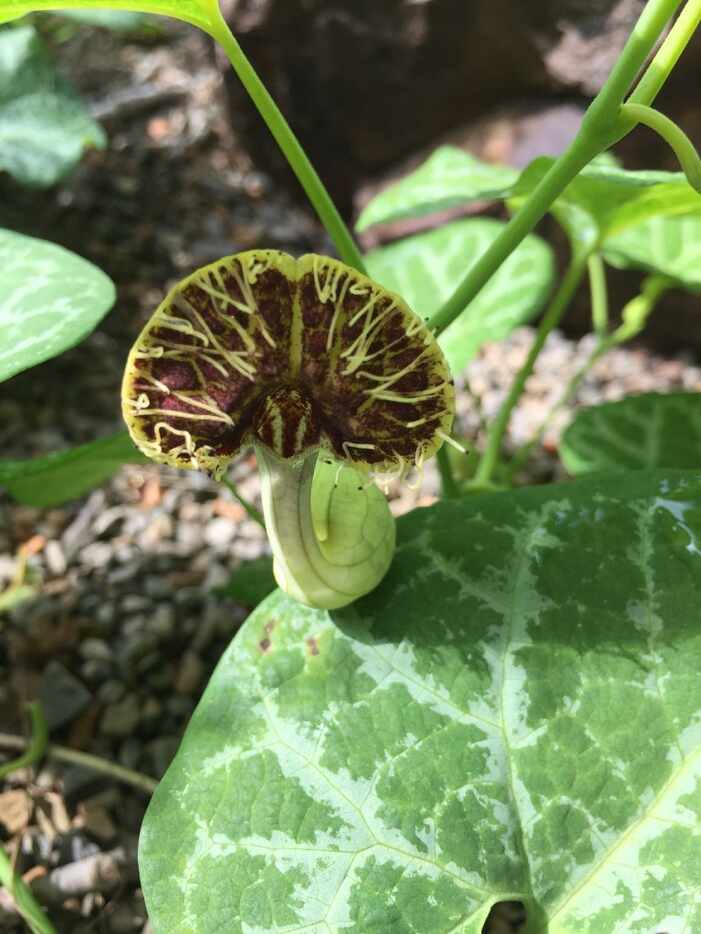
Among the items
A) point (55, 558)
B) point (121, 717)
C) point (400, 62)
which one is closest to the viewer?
point (121, 717)

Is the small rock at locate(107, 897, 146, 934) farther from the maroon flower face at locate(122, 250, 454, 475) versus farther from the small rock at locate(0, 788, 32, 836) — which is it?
the maroon flower face at locate(122, 250, 454, 475)

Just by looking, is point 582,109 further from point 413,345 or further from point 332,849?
point 332,849

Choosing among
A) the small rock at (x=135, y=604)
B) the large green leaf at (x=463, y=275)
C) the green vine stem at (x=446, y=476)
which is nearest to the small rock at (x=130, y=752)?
the small rock at (x=135, y=604)

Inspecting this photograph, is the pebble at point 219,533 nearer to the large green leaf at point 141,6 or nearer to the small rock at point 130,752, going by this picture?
the small rock at point 130,752

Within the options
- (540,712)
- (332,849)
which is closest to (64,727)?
(332,849)

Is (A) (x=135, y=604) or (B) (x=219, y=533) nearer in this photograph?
(A) (x=135, y=604)

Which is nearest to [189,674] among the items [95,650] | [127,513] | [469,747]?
[95,650]

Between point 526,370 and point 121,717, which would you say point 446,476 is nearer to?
point 526,370
